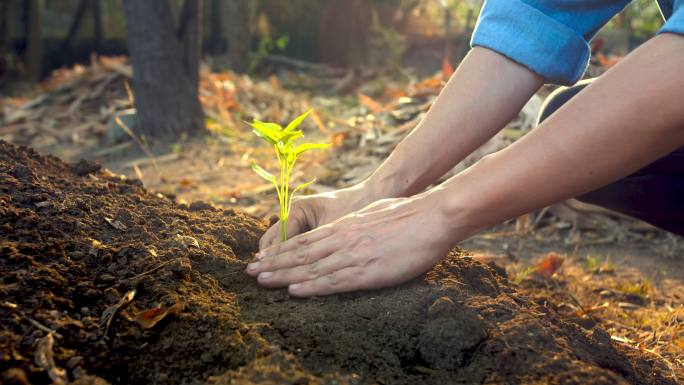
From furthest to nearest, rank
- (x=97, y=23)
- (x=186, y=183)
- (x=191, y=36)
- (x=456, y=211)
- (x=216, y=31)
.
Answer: (x=216, y=31), (x=97, y=23), (x=191, y=36), (x=186, y=183), (x=456, y=211)

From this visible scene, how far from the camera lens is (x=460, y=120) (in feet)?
6.48

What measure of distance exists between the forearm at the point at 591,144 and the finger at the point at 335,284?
28cm

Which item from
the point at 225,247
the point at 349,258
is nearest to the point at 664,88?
the point at 349,258

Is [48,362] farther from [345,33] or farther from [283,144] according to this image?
[345,33]

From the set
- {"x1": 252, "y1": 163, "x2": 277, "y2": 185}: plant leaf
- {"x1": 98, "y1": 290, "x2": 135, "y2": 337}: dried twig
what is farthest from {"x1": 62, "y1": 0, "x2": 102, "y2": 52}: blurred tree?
{"x1": 98, "y1": 290, "x2": 135, "y2": 337}: dried twig

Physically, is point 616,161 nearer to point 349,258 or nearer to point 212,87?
point 349,258


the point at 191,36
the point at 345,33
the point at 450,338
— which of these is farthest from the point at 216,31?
the point at 450,338

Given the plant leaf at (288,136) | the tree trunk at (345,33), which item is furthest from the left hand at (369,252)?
the tree trunk at (345,33)

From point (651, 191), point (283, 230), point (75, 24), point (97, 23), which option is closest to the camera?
point (283, 230)

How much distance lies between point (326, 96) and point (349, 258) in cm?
726

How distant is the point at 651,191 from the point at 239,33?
24.1 feet

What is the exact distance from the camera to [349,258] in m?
1.58

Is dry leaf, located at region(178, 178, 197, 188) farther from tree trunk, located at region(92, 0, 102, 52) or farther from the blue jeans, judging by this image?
tree trunk, located at region(92, 0, 102, 52)

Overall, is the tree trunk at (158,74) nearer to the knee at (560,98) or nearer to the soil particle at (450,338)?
the knee at (560,98)
